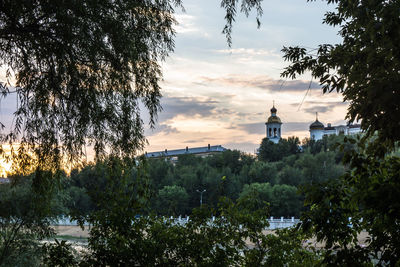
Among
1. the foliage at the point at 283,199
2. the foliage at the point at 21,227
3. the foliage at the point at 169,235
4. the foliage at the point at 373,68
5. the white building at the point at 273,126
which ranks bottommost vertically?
the foliage at the point at 283,199

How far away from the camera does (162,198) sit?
59188 millimetres

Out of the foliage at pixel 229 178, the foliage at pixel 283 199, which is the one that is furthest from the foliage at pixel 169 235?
the foliage at pixel 229 178

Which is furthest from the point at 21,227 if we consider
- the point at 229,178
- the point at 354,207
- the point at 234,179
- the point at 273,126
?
the point at 273,126

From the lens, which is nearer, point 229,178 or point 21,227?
point 21,227

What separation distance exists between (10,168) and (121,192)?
1564 mm

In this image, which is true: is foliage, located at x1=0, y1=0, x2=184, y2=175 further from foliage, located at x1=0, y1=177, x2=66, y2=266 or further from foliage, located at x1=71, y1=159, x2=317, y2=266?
foliage, located at x1=0, y1=177, x2=66, y2=266

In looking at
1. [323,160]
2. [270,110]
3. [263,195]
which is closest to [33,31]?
[263,195]

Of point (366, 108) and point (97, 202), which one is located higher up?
point (366, 108)

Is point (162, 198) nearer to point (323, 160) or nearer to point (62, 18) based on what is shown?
point (323, 160)

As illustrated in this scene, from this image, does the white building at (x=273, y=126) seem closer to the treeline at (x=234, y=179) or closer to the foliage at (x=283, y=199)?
the treeline at (x=234, y=179)

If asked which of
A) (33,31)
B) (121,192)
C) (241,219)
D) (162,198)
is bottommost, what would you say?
(162,198)

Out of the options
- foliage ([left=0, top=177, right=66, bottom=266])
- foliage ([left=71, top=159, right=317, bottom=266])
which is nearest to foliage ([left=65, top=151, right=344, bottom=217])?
foliage ([left=0, top=177, right=66, bottom=266])

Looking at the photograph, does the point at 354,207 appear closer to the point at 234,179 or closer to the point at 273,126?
the point at 234,179

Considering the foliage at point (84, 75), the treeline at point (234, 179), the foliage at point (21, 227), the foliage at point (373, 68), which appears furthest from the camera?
the treeline at point (234, 179)
